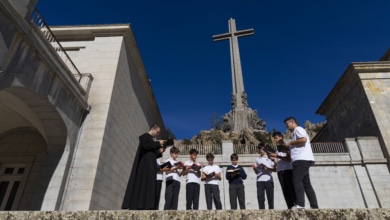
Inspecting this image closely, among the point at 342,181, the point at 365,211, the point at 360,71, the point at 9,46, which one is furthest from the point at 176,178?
the point at 360,71

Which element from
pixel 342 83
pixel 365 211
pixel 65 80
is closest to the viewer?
pixel 365 211

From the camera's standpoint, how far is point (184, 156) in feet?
46.9

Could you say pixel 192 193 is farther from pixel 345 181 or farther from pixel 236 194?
pixel 345 181

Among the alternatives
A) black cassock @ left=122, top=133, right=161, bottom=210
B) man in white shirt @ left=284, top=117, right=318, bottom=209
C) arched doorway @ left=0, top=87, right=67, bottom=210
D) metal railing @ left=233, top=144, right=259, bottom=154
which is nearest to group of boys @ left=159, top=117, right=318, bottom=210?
man in white shirt @ left=284, top=117, right=318, bottom=209

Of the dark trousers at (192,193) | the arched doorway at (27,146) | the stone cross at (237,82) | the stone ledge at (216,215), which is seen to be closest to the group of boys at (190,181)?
the dark trousers at (192,193)

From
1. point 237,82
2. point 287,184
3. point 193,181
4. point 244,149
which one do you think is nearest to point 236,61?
point 237,82

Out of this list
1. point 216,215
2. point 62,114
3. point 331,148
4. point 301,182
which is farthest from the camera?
point 331,148

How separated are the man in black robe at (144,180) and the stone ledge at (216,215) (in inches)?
74.2

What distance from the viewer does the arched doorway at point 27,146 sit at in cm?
725

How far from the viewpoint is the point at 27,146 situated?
8.96 m

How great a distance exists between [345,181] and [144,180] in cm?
1313

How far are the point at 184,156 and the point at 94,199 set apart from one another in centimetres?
721

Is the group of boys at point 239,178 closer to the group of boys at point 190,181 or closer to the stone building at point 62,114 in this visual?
the group of boys at point 190,181

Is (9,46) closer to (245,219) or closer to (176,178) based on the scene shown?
(176,178)
